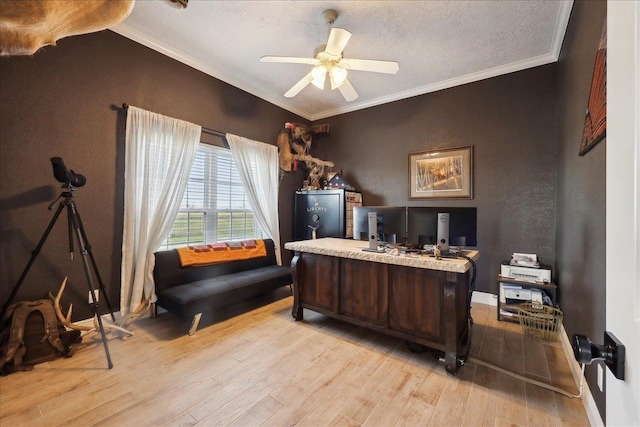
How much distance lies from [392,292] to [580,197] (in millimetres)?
1510

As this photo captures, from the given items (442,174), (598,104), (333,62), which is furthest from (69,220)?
(442,174)

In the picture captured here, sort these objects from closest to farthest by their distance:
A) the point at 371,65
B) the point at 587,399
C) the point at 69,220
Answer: the point at 587,399 < the point at 69,220 < the point at 371,65

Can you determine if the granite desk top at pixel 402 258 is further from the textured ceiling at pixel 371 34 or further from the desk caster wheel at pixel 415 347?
the textured ceiling at pixel 371 34

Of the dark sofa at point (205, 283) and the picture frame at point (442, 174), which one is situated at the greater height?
the picture frame at point (442, 174)

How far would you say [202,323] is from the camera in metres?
2.67

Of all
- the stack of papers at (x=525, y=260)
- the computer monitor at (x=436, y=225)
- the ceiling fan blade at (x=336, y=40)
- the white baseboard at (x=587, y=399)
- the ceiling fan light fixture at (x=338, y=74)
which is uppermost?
the ceiling fan blade at (x=336, y=40)

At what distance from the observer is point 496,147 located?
3248mm

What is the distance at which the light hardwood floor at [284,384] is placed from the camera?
1.49m

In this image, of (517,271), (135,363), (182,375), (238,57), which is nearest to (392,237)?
(517,271)

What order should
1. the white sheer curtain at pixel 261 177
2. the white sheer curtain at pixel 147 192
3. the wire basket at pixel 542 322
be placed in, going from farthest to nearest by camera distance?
the white sheer curtain at pixel 261 177 < the white sheer curtain at pixel 147 192 < the wire basket at pixel 542 322

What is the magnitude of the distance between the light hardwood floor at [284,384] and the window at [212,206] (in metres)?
1.22

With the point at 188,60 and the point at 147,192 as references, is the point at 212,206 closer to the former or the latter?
the point at 147,192

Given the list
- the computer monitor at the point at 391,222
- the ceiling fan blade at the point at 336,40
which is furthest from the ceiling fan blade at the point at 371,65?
the computer monitor at the point at 391,222

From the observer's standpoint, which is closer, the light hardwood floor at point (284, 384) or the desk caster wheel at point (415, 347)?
the light hardwood floor at point (284, 384)
